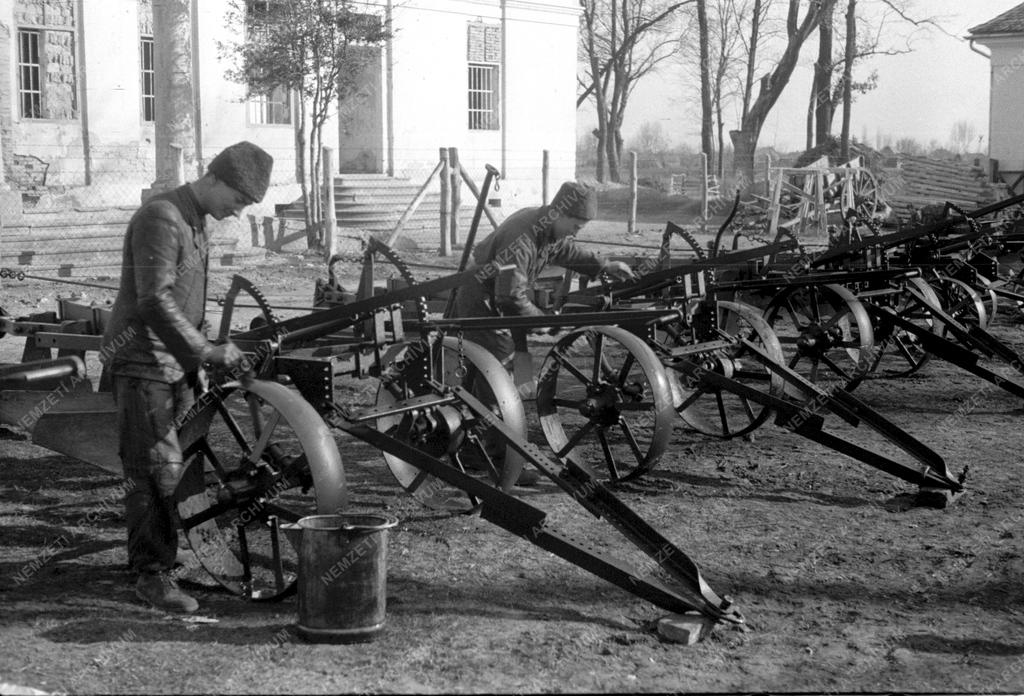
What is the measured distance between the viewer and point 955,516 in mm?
6422

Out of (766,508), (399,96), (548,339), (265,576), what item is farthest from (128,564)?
(399,96)

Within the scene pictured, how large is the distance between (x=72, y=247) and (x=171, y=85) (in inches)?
102

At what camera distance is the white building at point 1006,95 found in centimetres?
3428

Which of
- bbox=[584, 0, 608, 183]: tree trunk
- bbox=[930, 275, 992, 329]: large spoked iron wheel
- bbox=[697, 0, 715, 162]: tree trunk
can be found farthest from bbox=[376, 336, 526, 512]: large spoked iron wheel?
bbox=[584, 0, 608, 183]: tree trunk

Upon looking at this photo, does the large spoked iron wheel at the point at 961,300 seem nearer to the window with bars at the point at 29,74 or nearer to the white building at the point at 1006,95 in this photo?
the window with bars at the point at 29,74

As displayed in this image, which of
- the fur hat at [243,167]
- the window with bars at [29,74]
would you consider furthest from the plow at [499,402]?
the window with bars at [29,74]

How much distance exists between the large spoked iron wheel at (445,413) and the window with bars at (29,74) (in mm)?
15536

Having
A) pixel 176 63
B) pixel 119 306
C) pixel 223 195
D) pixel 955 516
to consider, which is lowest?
pixel 955 516

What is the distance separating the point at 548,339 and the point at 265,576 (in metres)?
6.82

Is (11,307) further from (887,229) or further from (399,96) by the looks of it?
(399,96)

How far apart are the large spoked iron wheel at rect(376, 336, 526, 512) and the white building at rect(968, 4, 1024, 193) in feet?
101

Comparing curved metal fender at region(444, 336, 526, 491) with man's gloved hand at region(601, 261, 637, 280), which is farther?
man's gloved hand at region(601, 261, 637, 280)

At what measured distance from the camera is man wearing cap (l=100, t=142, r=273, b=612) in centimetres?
475

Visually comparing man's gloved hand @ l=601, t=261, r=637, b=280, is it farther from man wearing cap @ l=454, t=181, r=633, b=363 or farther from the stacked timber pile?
the stacked timber pile
